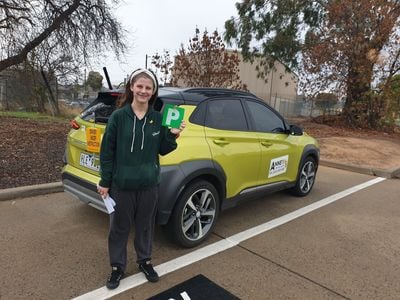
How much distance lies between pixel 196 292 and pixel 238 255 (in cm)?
82

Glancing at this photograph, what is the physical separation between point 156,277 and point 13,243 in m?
1.61

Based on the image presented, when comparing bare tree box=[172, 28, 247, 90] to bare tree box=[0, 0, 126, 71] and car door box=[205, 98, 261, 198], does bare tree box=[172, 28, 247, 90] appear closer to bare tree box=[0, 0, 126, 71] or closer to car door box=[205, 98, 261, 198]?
bare tree box=[0, 0, 126, 71]

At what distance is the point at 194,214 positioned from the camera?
12.0 feet

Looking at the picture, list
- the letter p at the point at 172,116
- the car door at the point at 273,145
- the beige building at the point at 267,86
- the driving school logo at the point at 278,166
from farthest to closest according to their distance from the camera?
the beige building at the point at 267,86, the driving school logo at the point at 278,166, the car door at the point at 273,145, the letter p at the point at 172,116

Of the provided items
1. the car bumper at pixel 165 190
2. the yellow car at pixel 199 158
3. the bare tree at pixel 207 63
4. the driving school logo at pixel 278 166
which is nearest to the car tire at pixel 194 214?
the yellow car at pixel 199 158

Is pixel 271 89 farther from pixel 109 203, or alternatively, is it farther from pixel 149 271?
pixel 109 203

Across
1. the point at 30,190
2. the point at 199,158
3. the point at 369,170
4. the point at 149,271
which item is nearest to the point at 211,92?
the point at 199,158

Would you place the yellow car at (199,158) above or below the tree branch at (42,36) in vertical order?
below

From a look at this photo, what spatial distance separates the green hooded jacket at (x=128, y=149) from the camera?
2646 millimetres

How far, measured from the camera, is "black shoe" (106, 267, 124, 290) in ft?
9.40

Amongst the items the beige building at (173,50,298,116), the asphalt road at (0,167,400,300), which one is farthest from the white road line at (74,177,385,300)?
the beige building at (173,50,298,116)

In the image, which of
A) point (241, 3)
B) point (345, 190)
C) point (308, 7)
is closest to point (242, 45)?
point (241, 3)

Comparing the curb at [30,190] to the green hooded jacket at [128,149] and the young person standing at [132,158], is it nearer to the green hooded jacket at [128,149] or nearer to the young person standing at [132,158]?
the young person standing at [132,158]

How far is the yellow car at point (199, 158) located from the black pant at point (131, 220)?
0.32 m
